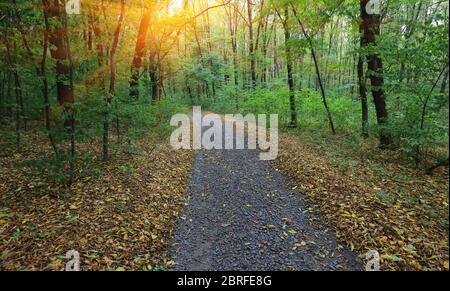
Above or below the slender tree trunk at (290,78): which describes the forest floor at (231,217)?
below

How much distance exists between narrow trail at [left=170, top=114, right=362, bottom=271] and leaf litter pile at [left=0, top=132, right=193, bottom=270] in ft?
1.39

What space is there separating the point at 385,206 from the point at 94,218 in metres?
5.33

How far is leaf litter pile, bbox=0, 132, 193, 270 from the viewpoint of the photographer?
382cm

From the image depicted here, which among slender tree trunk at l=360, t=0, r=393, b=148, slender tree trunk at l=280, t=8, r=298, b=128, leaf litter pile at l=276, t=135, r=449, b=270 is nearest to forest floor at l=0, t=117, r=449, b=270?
leaf litter pile at l=276, t=135, r=449, b=270

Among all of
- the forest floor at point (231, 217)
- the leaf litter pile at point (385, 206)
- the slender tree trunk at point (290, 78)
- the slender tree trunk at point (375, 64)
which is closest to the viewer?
the leaf litter pile at point (385, 206)

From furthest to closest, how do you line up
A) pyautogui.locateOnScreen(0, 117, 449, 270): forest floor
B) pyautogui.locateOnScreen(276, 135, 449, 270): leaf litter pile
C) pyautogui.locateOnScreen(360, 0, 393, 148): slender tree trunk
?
pyautogui.locateOnScreen(360, 0, 393, 148): slender tree trunk, pyautogui.locateOnScreen(0, 117, 449, 270): forest floor, pyautogui.locateOnScreen(276, 135, 449, 270): leaf litter pile

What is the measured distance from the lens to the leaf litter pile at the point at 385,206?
3.76 m

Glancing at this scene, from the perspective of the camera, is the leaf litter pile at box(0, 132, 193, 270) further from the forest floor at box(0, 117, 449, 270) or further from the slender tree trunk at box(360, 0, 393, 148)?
the slender tree trunk at box(360, 0, 393, 148)

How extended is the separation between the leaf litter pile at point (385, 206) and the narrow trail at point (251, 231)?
1.17 ft

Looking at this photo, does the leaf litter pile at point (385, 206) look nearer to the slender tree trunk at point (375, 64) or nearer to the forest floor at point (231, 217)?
the forest floor at point (231, 217)

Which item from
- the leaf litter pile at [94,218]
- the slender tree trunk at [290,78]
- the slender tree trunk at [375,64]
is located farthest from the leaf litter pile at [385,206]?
the slender tree trunk at [290,78]

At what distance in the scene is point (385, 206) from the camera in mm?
4797
